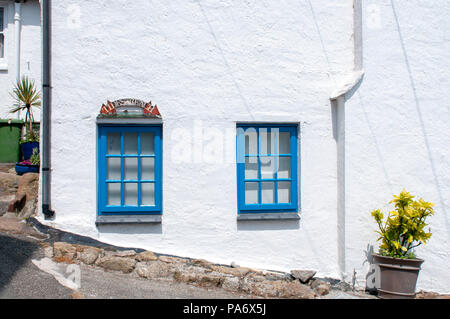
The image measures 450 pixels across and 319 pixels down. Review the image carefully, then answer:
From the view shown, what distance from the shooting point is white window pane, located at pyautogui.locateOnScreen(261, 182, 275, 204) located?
640cm

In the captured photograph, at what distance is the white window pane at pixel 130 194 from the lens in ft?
20.5

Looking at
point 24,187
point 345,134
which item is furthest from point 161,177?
point 345,134

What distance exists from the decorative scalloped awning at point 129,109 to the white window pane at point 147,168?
0.65m

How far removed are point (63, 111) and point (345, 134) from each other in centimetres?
410

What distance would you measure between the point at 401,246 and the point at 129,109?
4.22 meters

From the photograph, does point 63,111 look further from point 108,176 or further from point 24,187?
point 24,187

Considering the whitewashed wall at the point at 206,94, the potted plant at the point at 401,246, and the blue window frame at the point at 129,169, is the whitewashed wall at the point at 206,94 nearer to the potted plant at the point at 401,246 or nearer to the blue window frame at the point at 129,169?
the blue window frame at the point at 129,169

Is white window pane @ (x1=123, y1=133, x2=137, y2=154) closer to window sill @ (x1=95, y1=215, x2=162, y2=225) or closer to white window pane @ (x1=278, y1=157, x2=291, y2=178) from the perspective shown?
window sill @ (x1=95, y1=215, x2=162, y2=225)

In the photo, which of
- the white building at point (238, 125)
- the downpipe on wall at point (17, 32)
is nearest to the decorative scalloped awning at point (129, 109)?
the white building at point (238, 125)

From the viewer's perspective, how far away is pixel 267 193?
6.41m

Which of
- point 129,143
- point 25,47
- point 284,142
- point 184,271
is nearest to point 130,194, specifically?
point 129,143

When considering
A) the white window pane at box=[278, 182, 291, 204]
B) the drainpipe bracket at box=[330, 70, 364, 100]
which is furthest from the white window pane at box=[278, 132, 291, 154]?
the drainpipe bracket at box=[330, 70, 364, 100]

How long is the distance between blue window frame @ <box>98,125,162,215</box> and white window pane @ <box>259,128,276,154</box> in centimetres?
153

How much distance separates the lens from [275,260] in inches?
246
